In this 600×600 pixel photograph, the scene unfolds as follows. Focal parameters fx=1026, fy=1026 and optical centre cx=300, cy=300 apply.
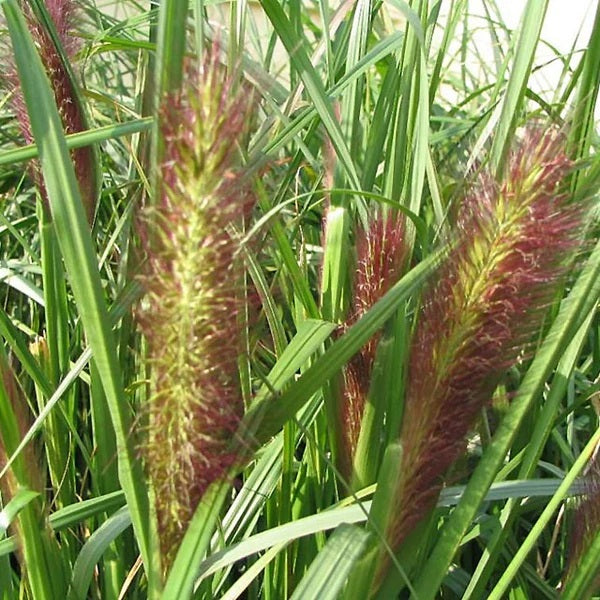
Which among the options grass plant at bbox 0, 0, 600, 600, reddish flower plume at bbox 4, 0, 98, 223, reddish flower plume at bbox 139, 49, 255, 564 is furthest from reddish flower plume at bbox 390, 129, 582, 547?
reddish flower plume at bbox 4, 0, 98, 223

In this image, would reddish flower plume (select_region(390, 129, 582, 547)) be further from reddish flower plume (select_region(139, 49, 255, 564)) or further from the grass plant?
reddish flower plume (select_region(139, 49, 255, 564))

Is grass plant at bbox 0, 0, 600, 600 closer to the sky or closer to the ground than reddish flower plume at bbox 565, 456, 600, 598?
closer to the sky

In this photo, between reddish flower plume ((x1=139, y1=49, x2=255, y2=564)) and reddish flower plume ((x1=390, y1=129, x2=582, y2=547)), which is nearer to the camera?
reddish flower plume ((x1=139, y1=49, x2=255, y2=564))

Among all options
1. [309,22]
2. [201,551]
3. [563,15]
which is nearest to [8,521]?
[201,551]

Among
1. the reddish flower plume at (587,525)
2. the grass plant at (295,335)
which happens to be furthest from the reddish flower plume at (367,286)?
the reddish flower plume at (587,525)

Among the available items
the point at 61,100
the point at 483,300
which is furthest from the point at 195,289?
the point at 61,100

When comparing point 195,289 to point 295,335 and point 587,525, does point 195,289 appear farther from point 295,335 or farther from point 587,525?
point 587,525

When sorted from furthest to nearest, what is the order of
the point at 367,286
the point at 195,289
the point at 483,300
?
the point at 367,286 < the point at 483,300 < the point at 195,289
